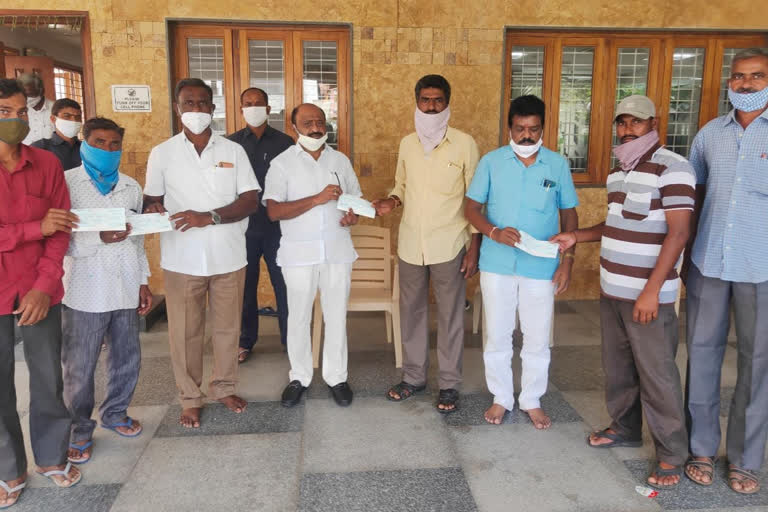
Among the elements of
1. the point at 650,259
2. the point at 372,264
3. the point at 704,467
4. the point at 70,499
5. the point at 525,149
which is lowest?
the point at 70,499

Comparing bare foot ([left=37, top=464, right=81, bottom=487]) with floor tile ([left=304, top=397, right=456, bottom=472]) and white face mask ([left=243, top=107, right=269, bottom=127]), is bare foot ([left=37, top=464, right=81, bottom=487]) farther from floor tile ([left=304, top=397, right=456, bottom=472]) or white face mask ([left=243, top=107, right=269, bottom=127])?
white face mask ([left=243, top=107, right=269, bottom=127])

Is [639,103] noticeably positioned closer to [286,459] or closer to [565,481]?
[565,481]

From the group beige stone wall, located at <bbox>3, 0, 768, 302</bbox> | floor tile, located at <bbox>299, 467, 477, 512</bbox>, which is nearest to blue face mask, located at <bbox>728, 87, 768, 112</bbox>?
floor tile, located at <bbox>299, 467, 477, 512</bbox>

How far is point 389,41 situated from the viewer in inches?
202

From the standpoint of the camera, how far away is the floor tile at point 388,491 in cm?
241

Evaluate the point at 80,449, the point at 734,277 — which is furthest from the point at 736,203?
the point at 80,449

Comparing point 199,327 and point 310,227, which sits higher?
point 310,227

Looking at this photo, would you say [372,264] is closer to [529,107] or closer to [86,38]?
[529,107]

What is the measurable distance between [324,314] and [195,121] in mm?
1271

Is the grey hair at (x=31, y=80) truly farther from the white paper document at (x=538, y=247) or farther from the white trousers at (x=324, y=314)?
the white paper document at (x=538, y=247)

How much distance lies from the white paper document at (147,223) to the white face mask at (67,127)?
Answer: 5.43ft

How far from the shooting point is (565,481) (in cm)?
259

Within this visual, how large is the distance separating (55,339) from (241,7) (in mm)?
3523

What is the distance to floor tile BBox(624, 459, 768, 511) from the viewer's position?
2.41m
